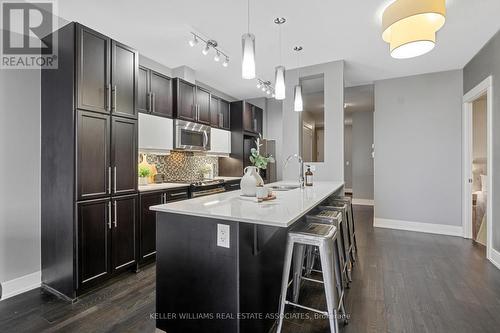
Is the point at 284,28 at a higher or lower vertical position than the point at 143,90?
higher

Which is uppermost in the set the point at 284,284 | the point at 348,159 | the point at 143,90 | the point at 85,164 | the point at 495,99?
the point at 143,90

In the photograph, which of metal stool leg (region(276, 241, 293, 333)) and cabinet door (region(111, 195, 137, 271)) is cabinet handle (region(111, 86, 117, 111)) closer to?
cabinet door (region(111, 195, 137, 271))

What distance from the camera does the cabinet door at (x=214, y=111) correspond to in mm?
4738

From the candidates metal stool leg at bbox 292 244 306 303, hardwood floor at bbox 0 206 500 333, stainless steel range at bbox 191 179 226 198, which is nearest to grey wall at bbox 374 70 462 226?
hardwood floor at bbox 0 206 500 333

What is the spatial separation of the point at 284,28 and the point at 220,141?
2511mm

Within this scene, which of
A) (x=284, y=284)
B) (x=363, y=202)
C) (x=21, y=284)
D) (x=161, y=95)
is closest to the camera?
(x=284, y=284)

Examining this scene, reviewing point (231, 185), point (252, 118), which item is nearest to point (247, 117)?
point (252, 118)

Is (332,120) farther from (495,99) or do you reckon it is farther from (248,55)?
(248,55)

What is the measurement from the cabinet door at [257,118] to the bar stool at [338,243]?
3535 millimetres

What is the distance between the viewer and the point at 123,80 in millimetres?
2744

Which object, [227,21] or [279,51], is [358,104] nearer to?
[279,51]

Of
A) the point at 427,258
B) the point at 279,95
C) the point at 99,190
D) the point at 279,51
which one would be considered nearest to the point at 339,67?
the point at 279,51

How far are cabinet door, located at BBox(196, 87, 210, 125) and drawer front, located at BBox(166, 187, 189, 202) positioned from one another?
1406 mm

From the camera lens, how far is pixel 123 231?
2.71 metres
